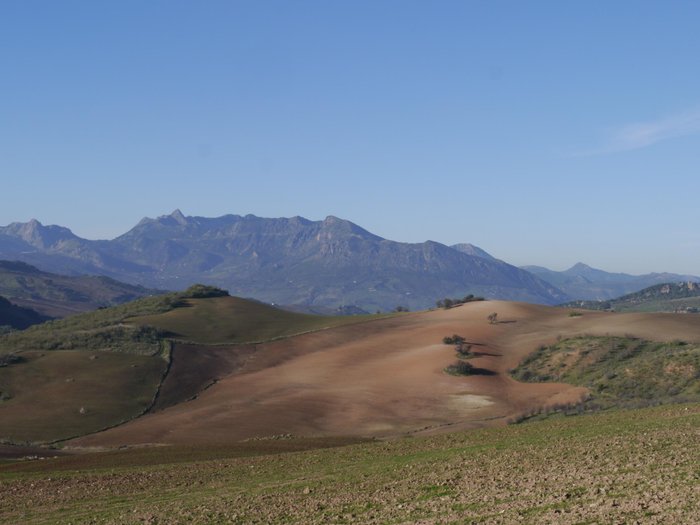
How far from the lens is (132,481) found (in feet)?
107

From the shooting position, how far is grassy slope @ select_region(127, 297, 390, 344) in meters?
103

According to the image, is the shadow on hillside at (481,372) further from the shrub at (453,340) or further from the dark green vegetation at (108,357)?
the dark green vegetation at (108,357)

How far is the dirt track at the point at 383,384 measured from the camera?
6103 cm

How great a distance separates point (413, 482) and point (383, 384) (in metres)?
50.7

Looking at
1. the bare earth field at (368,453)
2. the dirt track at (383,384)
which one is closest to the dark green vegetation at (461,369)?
the dirt track at (383,384)

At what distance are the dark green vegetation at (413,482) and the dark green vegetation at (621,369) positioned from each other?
19201 mm

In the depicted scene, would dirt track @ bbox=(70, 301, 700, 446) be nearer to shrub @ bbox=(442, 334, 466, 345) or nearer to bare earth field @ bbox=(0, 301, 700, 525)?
bare earth field @ bbox=(0, 301, 700, 525)

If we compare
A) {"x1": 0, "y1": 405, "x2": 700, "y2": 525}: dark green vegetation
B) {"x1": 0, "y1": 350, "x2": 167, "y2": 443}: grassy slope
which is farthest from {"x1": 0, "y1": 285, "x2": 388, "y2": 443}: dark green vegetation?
{"x1": 0, "y1": 405, "x2": 700, "y2": 525}: dark green vegetation

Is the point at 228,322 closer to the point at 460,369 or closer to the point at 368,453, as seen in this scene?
the point at 460,369

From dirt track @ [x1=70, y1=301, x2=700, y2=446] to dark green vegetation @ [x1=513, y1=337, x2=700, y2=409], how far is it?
2.25 m

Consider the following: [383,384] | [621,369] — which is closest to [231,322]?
[383,384]

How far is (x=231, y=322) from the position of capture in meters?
113

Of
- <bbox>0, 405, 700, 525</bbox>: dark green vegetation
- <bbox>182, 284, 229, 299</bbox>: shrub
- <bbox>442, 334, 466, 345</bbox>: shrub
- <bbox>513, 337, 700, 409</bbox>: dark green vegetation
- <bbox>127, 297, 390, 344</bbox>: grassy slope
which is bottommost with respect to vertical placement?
<bbox>513, 337, 700, 409</bbox>: dark green vegetation

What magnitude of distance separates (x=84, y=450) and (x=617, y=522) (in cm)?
4425
